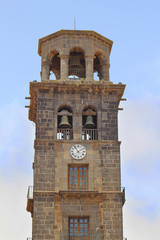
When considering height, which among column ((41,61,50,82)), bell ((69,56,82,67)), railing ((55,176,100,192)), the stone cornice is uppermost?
the stone cornice

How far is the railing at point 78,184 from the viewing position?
1957 inches

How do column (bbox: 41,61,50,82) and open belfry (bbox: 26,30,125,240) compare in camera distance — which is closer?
open belfry (bbox: 26,30,125,240)

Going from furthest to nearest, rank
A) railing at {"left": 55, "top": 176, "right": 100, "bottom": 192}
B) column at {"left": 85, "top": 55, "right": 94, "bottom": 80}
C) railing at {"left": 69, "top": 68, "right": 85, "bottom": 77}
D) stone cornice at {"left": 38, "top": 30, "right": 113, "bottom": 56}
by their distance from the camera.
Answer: railing at {"left": 69, "top": 68, "right": 85, "bottom": 77}, stone cornice at {"left": 38, "top": 30, "right": 113, "bottom": 56}, column at {"left": 85, "top": 55, "right": 94, "bottom": 80}, railing at {"left": 55, "top": 176, "right": 100, "bottom": 192}

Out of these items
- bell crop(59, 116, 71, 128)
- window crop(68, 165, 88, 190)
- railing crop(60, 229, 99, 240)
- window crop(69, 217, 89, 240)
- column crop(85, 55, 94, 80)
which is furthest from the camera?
column crop(85, 55, 94, 80)

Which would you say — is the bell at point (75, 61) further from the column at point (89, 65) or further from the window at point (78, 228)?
the window at point (78, 228)

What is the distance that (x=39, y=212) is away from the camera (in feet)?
160

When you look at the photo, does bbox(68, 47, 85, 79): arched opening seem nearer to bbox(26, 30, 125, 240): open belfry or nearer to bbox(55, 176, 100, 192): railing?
bbox(26, 30, 125, 240): open belfry

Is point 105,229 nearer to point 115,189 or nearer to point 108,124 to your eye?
point 115,189

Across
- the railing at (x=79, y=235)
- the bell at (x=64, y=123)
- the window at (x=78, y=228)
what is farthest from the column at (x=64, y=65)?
the railing at (x=79, y=235)

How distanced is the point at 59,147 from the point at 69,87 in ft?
16.2

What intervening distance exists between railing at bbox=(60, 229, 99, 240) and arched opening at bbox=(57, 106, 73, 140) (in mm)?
7376

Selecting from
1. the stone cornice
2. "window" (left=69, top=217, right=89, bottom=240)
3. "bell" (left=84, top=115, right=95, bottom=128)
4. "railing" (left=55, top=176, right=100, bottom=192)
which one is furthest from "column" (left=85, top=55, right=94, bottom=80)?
→ "window" (left=69, top=217, right=89, bottom=240)

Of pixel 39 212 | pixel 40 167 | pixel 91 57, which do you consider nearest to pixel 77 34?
pixel 91 57

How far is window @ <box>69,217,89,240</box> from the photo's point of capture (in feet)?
160
